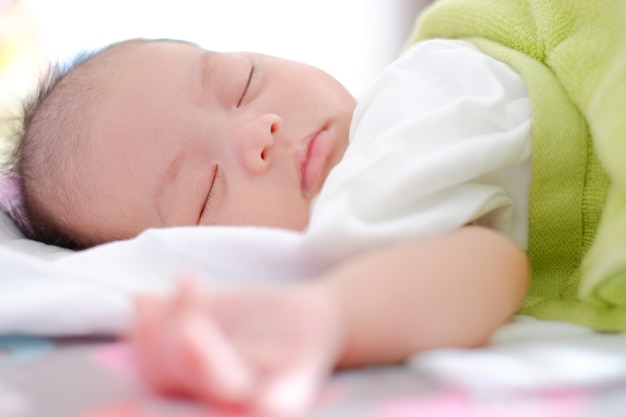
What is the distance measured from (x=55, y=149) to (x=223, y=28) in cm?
167

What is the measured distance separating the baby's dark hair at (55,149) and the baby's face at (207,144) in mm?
27

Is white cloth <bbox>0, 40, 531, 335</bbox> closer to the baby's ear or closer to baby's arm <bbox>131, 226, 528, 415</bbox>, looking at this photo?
baby's arm <bbox>131, 226, 528, 415</bbox>

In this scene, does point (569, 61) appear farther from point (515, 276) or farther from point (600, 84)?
point (515, 276)

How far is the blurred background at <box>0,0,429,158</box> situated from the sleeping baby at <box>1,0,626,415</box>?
139 cm

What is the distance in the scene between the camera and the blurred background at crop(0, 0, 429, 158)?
2.60 m

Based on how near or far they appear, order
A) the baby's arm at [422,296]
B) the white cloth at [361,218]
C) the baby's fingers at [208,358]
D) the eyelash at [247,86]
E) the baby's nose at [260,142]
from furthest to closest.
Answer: the eyelash at [247,86]
the baby's nose at [260,142]
the white cloth at [361,218]
the baby's arm at [422,296]
the baby's fingers at [208,358]

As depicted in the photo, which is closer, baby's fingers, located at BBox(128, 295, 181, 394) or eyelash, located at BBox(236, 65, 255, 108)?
baby's fingers, located at BBox(128, 295, 181, 394)

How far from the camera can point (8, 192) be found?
135 centimetres

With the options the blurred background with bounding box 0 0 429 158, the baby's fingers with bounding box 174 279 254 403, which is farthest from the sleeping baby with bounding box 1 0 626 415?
the blurred background with bounding box 0 0 429 158

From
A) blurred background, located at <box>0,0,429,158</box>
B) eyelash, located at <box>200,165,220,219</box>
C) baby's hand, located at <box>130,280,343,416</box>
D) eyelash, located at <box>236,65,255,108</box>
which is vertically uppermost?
eyelash, located at <box>236,65,255,108</box>

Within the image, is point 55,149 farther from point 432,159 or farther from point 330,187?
point 432,159

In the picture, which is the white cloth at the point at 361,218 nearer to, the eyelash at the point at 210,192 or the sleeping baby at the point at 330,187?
the sleeping baby at the point at 330,187

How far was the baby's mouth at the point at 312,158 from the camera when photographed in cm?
103

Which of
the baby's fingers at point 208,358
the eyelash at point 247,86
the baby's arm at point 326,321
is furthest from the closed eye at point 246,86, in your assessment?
the baby's fingers at point 208,358
